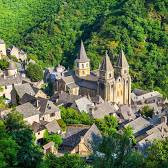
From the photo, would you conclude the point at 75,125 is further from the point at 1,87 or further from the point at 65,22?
the point at 65,22

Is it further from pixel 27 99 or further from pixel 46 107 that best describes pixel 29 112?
pixel 27 99

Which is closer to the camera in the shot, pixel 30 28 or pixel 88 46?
pixel 88 46

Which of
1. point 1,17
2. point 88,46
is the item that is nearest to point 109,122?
point 88,46

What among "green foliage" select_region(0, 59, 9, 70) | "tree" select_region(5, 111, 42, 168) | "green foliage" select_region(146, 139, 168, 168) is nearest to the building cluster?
"green foliage" select_region(0, 59, 9, 70)

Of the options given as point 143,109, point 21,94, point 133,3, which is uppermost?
point 133,3

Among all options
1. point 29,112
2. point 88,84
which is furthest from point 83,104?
point 29,112

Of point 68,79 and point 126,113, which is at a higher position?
point 68,79

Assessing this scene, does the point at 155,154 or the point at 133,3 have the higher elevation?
the point at 133,3
